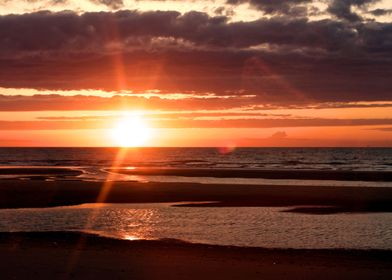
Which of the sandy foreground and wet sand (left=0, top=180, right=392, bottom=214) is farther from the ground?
wet sand (left=0, top=180, right=392, bottom=214)

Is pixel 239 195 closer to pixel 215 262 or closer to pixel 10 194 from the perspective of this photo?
pixel 10 194

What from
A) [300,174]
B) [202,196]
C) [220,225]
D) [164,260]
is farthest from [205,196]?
[300,174]

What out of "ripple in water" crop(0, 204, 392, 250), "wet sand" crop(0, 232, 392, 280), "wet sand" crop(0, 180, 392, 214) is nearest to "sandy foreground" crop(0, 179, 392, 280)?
"wet sand" crop(0, 232, 392, 280)

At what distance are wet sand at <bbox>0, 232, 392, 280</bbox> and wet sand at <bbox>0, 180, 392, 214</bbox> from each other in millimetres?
12649

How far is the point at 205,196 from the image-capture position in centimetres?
3994

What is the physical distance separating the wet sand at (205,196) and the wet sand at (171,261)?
12.6m

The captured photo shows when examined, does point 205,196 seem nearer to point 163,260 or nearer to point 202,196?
point 202,196

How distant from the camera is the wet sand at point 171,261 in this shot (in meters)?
15.4

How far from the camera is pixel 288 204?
34.7 meters

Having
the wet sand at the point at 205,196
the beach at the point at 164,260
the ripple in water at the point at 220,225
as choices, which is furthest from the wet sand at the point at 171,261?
the wet sand at the point at 205,196

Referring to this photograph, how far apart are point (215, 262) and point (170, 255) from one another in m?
1.83

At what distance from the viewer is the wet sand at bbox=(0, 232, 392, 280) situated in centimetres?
1544

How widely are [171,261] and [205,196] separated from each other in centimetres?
2269

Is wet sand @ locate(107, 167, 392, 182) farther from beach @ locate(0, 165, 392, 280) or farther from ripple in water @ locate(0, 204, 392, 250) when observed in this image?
beach @ locate(0, 165, 392, 280)
